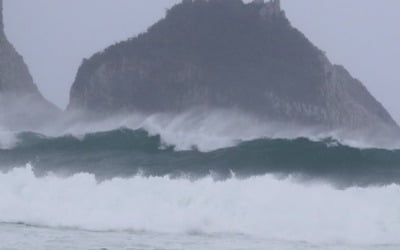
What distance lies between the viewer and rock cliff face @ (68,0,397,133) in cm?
2845

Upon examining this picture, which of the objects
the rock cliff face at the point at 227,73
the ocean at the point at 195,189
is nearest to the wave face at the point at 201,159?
the ocean at the point at 195,189

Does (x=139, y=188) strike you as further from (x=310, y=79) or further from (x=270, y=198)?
(x=310, y=79)

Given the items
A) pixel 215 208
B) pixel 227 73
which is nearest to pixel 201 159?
pixel 215 208

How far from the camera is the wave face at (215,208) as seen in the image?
59.4 feet

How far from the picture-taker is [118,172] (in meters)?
22.8

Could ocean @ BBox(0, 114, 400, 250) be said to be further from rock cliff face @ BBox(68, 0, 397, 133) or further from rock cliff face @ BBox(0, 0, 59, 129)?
rock cliff face @ BBox(0, 0, 59, 129)

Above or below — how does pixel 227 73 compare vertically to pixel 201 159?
above

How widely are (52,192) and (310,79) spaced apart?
425 inches

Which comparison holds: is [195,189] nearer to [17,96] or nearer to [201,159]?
[201,159]

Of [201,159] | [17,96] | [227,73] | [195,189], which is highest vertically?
[17,96]

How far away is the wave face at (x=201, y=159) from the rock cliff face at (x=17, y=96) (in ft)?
17.5

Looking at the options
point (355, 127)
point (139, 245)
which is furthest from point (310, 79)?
point (139, 245)

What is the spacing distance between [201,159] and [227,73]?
6.78 m

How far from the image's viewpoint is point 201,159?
77.4 ft
